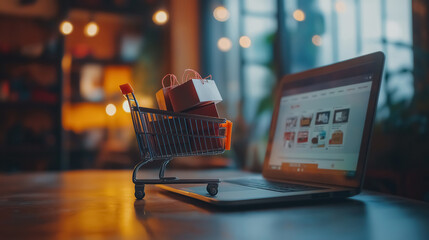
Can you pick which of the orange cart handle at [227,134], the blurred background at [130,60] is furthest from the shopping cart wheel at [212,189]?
the blurred background at [130,60]

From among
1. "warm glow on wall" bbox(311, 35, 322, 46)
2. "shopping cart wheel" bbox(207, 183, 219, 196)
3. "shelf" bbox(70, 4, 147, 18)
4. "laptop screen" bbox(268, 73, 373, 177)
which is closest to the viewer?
"shopping cart wheel" bbox(207, 183, 219, 196)

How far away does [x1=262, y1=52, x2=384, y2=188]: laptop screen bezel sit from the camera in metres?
0.80

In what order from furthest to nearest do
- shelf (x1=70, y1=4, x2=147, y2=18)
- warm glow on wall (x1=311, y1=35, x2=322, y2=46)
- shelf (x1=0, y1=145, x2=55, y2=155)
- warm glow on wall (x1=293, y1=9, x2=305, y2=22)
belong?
shelf (x1=70, y1=4, x2=147, y2=18) < shelf (x1=0, y1=145, x2=55, y2=155) < warm glow on wall (x1=293, y1=9, x2=305, y2=22) < warm glow on wall (x1=311, y1=35, x2=322, y2=46)

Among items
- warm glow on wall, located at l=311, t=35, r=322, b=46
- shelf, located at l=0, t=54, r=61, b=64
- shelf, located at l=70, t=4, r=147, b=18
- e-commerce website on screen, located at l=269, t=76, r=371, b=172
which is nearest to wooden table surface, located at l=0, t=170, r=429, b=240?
e-commerce website on screen, located at l=269, t=76, r=371, b=172

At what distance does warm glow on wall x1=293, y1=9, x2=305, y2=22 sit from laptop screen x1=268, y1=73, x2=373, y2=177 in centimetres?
197

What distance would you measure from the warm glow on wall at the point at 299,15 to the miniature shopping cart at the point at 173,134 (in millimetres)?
2326

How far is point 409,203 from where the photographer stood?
74 cm

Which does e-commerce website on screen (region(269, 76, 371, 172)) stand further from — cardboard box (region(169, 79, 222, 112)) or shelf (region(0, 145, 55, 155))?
shelf (region(0, 145, 55, 155))

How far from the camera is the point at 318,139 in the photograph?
950 mm

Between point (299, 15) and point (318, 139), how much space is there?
2238 mm

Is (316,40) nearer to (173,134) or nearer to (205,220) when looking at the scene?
(173,134)

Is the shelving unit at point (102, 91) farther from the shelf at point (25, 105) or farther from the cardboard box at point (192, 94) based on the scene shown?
the cardboard box at point (192, 94)

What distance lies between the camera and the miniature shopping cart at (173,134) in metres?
0.80

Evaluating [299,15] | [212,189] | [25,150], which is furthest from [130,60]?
[212,189]
